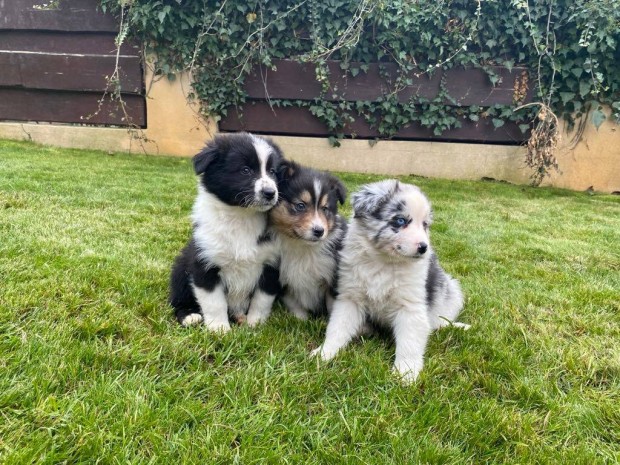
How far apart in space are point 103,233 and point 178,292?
1.63 m

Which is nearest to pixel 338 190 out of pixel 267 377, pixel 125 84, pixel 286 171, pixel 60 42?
pixel 286 171

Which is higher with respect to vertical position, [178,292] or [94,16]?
[94,16]

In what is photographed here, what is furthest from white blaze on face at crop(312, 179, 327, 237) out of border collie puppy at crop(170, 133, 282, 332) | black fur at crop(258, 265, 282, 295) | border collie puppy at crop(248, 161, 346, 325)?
black fur at crop(258, 265, 282, 295)

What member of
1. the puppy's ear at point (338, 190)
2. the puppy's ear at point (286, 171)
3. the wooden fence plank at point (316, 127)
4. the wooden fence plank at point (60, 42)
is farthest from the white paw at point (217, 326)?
the wooden fence plank at point (60, 42)

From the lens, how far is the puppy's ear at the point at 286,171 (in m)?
2.92

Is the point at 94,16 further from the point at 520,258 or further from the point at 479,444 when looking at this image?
the point at 479,444

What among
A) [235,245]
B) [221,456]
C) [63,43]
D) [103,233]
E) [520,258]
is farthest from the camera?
[63,43]

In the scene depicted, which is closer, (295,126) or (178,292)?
(178,292)

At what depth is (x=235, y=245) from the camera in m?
2.61

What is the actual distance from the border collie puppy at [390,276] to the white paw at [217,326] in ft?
1.85

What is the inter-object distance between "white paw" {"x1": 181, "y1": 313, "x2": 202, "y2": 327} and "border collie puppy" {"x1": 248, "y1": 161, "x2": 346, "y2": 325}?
0.43 m

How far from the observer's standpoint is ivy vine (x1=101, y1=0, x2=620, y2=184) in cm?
738

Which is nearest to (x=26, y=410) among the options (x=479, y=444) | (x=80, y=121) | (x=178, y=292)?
(x=178, y=292)

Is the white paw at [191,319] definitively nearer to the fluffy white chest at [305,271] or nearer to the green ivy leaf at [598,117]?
the fluffy white chest at [305,271]
